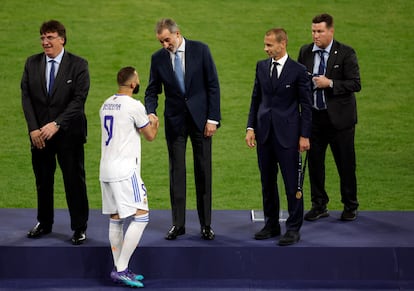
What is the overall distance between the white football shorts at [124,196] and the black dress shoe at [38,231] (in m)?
0.77

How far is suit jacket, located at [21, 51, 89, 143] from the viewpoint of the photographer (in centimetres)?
671

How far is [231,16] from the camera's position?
44.5 ft

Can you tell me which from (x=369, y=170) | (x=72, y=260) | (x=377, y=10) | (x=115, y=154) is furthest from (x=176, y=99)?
(x=377, y=10)

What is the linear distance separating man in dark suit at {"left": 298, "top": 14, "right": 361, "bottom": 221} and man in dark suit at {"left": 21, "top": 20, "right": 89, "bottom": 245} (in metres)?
1.79

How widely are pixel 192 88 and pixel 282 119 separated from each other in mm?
720

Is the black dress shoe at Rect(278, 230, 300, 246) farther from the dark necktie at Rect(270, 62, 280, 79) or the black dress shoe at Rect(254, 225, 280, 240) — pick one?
the dark necktie at Rect(270, 62, 280, 79)

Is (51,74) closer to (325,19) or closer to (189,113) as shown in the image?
(189,113)

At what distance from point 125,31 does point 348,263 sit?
736 cm

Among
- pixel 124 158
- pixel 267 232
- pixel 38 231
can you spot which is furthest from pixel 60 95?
pixel 267 232

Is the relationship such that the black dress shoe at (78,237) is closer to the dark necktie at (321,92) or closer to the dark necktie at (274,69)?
the dark necktie at (274,69)

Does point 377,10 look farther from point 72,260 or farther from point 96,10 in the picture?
point 72,260

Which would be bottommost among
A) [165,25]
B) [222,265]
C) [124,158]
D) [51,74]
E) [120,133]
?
[222,265]

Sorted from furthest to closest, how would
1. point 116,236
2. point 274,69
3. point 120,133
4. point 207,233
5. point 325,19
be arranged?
point 325,19 < point 207,233 < point 274,69 < point 116,236 < point 120,133

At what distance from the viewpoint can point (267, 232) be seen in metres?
6.87
